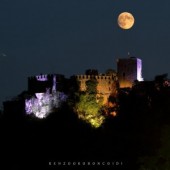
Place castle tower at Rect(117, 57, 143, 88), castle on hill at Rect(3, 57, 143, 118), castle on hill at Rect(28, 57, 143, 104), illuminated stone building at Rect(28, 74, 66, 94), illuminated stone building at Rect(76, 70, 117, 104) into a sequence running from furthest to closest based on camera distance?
1. castle tower at Rect(117, 57, 143, 88)
2. illuminated stone building at Rect(76, 70, 117, 104)
3. castle on hill at Rect(28, 57, 143, 104)
4. illuminated stone building at Rect(28, 74, 66, 94)
5. castle on hill at Rect(3, 57, 143, 118)

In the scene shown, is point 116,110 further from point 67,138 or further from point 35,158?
point 35,158

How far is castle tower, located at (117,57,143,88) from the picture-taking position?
69.6m

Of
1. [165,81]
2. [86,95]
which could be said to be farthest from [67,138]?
[165,81]

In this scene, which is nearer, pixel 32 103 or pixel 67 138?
pixel 67 138

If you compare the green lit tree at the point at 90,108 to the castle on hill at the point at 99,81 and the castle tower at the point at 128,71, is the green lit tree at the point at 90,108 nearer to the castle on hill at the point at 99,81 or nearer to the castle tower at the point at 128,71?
the castle on hill at the point at 99,81

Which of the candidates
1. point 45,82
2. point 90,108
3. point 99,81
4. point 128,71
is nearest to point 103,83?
point 99,81

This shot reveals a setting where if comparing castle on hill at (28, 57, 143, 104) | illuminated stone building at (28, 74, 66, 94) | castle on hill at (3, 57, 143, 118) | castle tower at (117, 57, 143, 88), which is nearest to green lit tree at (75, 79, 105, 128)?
castle on hill at (3, 57, 143, 118)

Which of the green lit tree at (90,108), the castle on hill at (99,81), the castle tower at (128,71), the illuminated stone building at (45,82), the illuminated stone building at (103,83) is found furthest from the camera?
the castle tower at (128,71)

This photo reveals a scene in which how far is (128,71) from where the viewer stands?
6988 centimetres

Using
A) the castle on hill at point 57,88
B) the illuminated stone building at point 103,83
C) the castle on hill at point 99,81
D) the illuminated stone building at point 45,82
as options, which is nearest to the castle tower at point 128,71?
the castle on hill at point 99,81

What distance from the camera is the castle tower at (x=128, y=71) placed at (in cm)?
6956

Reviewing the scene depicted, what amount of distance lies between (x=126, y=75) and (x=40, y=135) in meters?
11.9

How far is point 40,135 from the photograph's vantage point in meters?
61.0

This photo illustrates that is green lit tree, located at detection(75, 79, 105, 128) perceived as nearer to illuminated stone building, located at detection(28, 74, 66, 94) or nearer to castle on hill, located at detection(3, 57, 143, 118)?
castle on hill, located at detection(3, 57, 143, 118)
